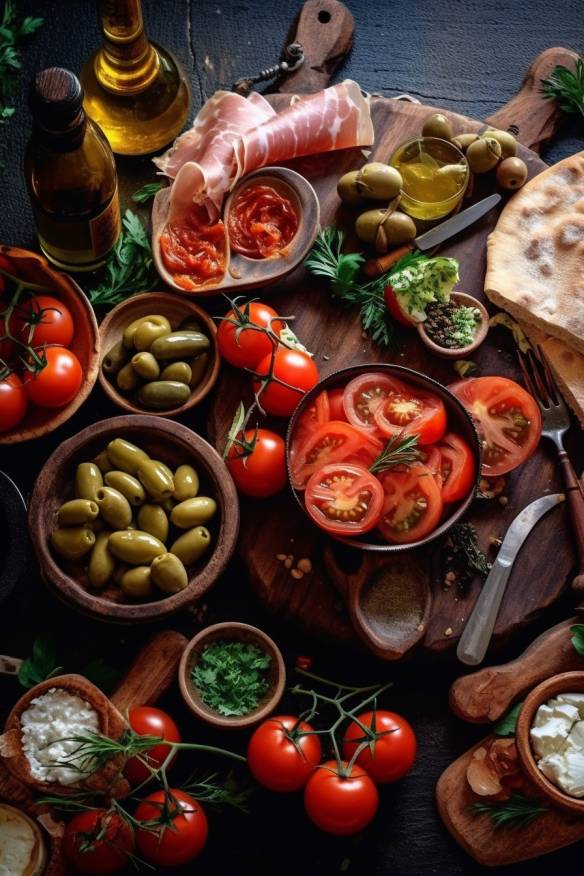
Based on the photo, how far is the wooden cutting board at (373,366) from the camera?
3.43 meters

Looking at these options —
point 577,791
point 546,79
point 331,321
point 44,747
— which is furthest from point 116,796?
point 546,79

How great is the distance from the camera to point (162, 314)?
3.64m

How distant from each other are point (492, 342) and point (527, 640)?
1.04 meters

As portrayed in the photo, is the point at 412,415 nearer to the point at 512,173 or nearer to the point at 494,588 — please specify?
the point at 494,588

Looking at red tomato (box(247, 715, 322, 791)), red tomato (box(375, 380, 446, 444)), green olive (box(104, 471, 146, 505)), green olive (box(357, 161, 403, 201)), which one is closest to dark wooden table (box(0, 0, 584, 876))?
red tomato (box(247, 715, 322, 791))

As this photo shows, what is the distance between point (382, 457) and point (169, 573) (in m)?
0.75

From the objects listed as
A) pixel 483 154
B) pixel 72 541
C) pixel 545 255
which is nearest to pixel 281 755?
pixel 72 541

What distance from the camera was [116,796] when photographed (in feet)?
10.5

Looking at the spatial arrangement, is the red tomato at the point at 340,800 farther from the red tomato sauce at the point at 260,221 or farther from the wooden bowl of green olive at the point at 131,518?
the red tomato sauce at the point at 260,221

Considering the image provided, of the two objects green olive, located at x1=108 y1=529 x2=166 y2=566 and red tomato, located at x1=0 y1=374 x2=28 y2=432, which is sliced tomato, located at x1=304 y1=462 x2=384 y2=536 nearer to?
green olive, located at x1=108 y1=529 x2=166 y2=566

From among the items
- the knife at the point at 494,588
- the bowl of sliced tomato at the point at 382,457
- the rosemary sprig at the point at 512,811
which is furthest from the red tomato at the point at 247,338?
the rosemary sprig at the point at 512,811

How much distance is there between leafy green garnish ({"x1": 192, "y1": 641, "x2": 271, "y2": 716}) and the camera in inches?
131

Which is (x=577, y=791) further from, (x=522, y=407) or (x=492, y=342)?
(x=492, y=342)

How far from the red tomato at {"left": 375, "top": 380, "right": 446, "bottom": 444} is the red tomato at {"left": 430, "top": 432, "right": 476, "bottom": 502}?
5 cm
